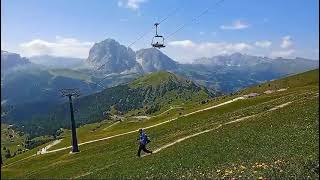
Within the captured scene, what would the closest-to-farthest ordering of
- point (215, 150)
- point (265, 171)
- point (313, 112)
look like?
point (265, 171)
point (215, 150)
point (313, 112)

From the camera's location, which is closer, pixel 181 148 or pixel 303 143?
pixel 303 143

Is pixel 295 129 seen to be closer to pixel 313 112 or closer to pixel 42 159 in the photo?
pixel 313 112

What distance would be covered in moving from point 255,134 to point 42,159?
60.0 m

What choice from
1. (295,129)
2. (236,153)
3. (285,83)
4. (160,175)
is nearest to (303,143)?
(236,153)

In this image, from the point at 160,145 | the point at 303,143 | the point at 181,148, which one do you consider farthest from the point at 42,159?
the point at 303,143

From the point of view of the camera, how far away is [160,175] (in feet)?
121

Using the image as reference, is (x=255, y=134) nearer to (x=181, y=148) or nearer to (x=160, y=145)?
(x=181, y=148)

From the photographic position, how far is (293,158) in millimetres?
31000

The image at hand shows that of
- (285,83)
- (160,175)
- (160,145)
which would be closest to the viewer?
(160,175)

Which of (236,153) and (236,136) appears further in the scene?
(236,136)

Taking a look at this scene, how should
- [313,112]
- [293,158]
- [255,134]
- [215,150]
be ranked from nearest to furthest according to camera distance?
[293,158], [215,150], [255,134], [313,112]

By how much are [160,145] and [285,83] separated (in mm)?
136475

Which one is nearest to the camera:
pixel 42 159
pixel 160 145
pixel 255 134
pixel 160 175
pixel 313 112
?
pixel 160 175

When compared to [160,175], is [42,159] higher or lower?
lower
